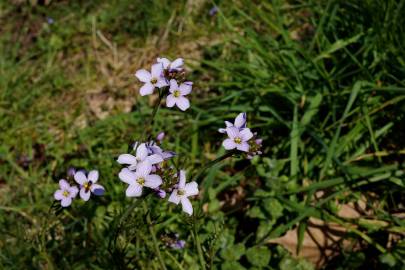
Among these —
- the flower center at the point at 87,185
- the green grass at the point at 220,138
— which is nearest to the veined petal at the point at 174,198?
the green grass at the point at 220,138

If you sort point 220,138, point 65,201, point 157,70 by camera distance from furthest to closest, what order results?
point 220,138 → point 65,201 → point 157,70

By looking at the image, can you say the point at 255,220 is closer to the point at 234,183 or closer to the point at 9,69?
the point at 234,183

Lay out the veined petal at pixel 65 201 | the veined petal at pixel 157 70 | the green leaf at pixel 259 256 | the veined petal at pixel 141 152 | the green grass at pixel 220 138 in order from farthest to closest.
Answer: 1. the green grass at pixel 220 138
2. the green leaf at pixel 259 256
3. the veined petal at pixel 65 201
4. the veined petal at pixel 157 70
5. the veined petal at pixel 141 152

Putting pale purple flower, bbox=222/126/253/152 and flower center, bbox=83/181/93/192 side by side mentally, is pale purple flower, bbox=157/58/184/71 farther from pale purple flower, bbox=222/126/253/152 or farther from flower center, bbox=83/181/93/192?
flower center, bbox=83/181/93/192

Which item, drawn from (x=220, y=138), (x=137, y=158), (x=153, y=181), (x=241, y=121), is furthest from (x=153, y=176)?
(x=220, y=138)

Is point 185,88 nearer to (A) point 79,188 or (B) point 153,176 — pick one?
(B) point 153,176

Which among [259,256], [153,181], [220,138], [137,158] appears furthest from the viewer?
[220,138]

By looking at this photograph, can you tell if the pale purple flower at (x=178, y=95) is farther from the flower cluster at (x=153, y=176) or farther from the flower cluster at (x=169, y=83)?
the flower cluster at (x=153, y=176)

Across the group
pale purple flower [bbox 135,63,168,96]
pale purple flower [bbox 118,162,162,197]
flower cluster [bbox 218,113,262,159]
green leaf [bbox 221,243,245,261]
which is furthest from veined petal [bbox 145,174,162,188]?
green leaf [bbox 221,243,245,261]
